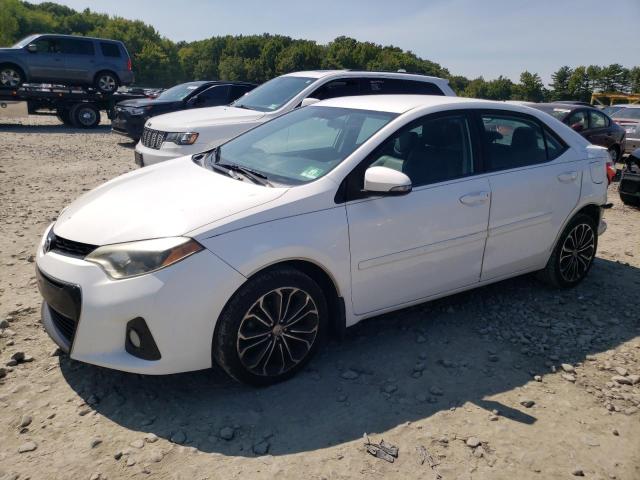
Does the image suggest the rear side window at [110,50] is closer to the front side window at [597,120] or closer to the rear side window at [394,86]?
the rear side window at [394,86]

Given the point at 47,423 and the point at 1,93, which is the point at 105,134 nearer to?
the point at 1,93

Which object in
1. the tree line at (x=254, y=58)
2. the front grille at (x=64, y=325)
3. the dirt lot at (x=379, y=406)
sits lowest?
the dirt lot at (x=379, y=406)

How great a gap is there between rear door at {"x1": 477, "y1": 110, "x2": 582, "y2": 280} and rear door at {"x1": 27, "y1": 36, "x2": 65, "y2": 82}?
54.3 ft

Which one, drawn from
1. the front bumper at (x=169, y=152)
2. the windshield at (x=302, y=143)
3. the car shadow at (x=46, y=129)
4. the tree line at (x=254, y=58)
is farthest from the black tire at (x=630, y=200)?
the tree line at (x=254, y=58)

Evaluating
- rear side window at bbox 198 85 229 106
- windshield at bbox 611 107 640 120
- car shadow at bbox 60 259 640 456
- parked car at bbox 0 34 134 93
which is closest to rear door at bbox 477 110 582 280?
car shadow at bbox 60 259 640 456

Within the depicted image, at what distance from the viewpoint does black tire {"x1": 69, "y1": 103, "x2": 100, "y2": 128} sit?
16922mm

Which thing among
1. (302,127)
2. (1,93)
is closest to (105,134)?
(1,93)

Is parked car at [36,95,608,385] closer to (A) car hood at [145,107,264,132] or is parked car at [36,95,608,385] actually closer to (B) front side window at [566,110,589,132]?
(A) car hood at [145,107,264,132]

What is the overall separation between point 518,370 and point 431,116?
1815mm

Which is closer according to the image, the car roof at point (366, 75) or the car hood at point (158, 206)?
the car hood at point (158, 206)

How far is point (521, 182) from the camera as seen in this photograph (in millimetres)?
3951

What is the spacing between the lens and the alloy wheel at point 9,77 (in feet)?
52.1

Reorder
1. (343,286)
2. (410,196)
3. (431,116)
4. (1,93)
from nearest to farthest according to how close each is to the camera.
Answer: (343,286)
(410,196)
(431,116)
(1,93)

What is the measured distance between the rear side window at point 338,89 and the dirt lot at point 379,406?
457cm
